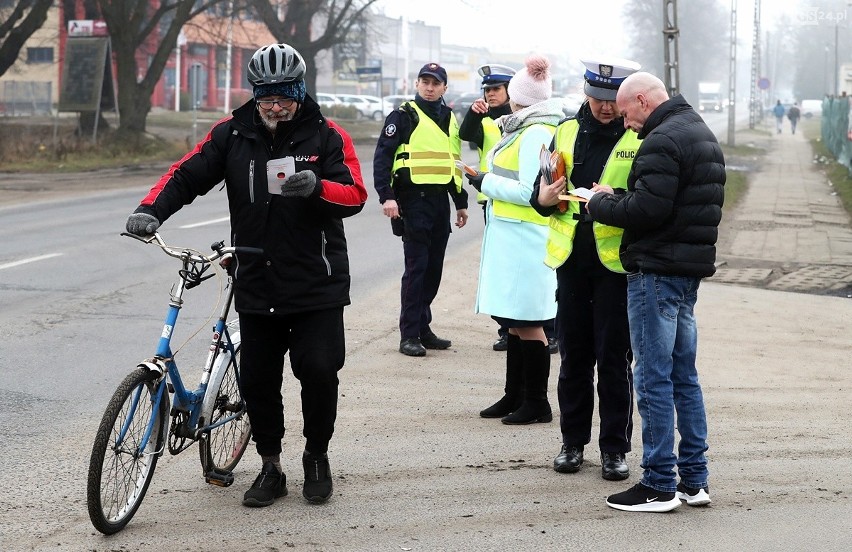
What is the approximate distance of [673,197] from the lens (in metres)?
5.25

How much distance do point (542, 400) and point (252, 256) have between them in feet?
7.57

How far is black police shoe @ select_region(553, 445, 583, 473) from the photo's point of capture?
604 cm

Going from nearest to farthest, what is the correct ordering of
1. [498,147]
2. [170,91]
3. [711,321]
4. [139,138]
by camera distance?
[498,147]
[711,321]
[139,138]
[170,91]

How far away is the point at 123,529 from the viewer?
5.04m

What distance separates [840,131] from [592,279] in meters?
31.4

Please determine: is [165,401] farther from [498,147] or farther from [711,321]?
[711,321]

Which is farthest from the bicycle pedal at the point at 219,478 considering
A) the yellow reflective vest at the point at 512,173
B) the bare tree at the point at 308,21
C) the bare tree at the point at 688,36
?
the bare tree at the point at 688,36

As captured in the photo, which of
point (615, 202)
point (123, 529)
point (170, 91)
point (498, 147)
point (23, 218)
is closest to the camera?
point (123, 529)

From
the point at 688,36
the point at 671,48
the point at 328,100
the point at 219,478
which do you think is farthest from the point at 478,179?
the point at 688,36

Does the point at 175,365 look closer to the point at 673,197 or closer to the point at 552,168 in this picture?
the point at 552,168

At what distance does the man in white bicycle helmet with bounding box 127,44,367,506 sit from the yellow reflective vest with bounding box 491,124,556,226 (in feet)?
5.06

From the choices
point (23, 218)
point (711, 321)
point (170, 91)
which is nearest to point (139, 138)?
point (23, 218)

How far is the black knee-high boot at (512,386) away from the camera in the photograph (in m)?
7.18

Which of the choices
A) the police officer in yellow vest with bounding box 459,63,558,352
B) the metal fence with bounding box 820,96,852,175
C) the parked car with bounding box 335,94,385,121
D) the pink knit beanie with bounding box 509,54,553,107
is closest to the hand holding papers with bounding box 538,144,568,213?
the pink knit beanie with bounding box 509,54,553,107
